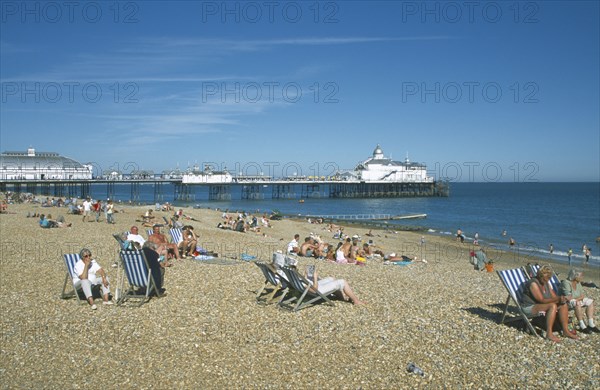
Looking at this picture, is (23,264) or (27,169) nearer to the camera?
(23,264)

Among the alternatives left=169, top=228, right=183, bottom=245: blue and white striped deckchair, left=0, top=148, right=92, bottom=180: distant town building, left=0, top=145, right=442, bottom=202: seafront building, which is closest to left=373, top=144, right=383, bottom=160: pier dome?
left=0, top=145, right=442, bottom=202: seafront building

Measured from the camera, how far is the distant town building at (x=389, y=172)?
78.5 metres

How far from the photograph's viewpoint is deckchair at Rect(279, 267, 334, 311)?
6.08 metres

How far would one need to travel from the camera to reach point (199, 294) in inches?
265

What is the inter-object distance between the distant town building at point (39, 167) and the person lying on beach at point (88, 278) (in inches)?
2258

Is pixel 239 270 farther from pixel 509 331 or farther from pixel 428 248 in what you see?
pixel 428 248

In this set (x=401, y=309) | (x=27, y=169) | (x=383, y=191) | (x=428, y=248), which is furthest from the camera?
(x=383, y=191)

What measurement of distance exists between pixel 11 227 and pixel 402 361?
13556 millimetres

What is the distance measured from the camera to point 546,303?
5449 millimetres

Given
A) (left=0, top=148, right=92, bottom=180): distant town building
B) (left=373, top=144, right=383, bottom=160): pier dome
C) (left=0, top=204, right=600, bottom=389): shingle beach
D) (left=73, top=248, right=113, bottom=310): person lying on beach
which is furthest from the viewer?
(left=373, top=144, right=383, bottom=160): pier dome

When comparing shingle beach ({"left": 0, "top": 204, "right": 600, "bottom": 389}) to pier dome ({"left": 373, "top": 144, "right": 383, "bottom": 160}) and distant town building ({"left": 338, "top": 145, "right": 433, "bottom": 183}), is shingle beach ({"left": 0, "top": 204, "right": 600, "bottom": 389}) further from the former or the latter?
pier dome ({"left": 373, "top": 144, "right": 383, "bottom": 160})

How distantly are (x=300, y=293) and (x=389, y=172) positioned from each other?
242 feet

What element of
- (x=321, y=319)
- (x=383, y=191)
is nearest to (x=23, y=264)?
(x=321, y=319)

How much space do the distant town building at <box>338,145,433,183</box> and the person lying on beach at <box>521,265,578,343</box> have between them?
7164cm
